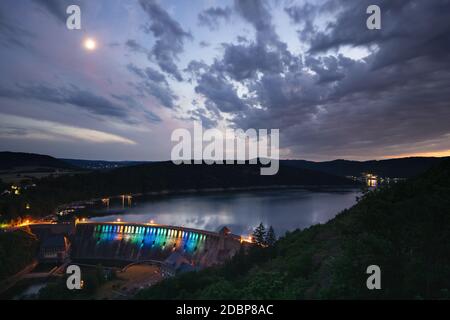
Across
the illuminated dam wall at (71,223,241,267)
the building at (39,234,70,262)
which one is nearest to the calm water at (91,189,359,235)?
the illuminated dam wall at (71,223,241,267)

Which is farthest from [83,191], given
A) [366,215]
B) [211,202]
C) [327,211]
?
[366,215]

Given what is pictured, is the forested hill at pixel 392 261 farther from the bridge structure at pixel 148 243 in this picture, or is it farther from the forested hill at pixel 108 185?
the forested hill at pixel 108 185

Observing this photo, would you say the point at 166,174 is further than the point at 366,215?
Yes

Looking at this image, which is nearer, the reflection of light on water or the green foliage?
the reflection of light on water

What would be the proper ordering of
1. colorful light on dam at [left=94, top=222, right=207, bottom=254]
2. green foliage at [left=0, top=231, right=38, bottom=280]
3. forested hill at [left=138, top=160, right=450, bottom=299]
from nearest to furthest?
forested hill at [left=138, top=160, right=450, bottom=299] → green foliage at [left=0, top=231, right=38, bottom=280] → colorful light on dam at [left=94, top=222, right=207, bottom=254]

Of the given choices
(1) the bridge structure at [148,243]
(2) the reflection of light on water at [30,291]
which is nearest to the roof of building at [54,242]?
(1) the bridge structure at [148,243]

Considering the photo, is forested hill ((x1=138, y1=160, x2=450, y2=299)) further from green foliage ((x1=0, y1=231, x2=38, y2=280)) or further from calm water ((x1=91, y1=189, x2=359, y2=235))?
calm water ((x1=91, y1=189, x2=359, y2=235))

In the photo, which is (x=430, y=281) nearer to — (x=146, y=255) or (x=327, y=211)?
(x=146, y=255)

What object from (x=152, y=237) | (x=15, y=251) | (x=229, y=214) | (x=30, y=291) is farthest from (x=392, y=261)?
(x=229, y=214)
